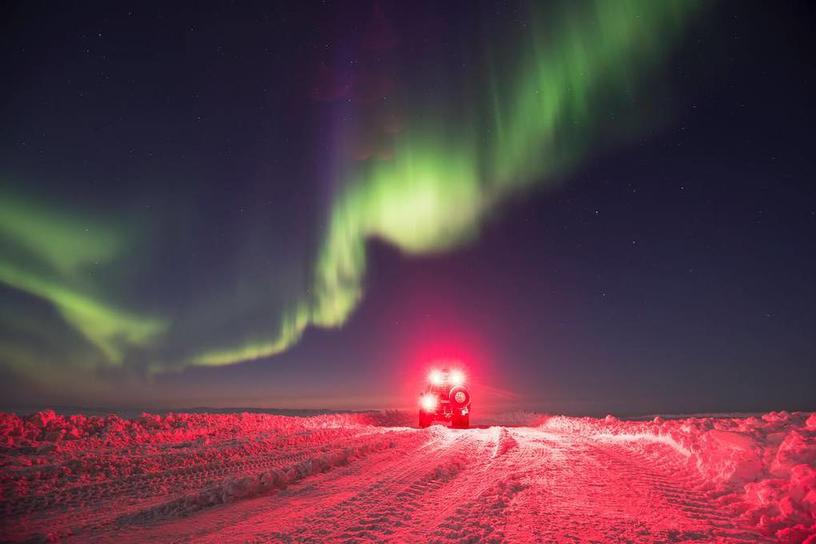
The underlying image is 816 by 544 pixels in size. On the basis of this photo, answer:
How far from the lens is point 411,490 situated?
690 centimetres

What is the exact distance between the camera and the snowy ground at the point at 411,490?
5.10 meters

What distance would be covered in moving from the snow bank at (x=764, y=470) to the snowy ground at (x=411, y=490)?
0.02m

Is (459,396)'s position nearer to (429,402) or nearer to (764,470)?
(429,402)

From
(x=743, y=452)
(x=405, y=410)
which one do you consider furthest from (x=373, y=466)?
(x=405, y=410)

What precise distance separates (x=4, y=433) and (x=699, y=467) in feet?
51.1

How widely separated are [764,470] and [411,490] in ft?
18.1

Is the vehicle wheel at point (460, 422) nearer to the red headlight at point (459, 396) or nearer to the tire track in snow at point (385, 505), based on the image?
the red headlight at point (459, 396)

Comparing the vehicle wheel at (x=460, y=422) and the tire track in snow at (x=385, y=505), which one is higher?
the tire track in snow at (x=385, y=505)

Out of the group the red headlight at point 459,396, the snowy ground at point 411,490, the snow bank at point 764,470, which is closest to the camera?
the snowy ground at point 411,490

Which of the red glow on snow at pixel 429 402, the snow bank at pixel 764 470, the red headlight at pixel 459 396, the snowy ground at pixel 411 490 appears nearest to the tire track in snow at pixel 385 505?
the snowy ground at pixel 411 490

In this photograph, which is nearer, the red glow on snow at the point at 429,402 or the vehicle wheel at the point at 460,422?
the vehicle wheel at the point at 460,422

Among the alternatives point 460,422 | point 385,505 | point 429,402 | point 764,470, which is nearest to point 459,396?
point 460,422

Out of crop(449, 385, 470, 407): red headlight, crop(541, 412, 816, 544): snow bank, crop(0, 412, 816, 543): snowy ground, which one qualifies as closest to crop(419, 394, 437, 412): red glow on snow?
crop(449, 385, 470, 407): red headlight

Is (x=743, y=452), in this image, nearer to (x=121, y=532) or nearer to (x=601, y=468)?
(x=601, y=468)
